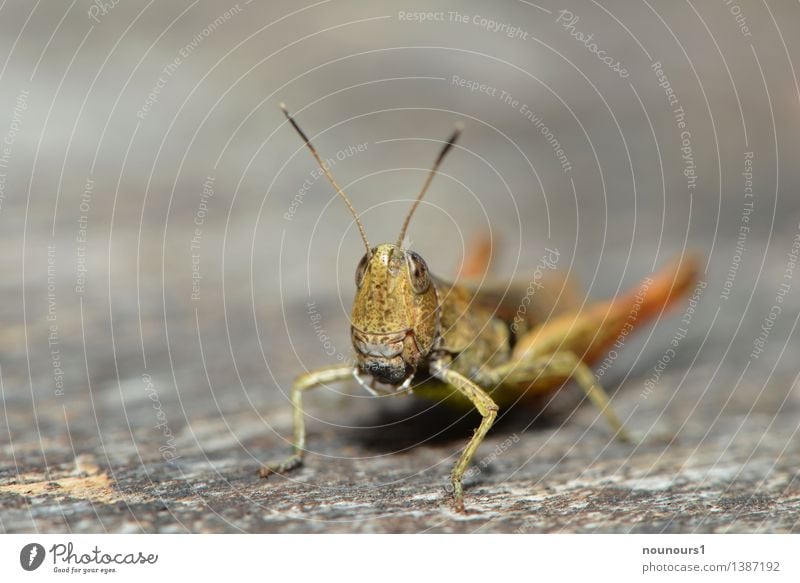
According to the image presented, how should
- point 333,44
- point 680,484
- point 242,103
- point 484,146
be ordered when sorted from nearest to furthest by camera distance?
point 680,484 < point 484,146 < point 242,103 < point 333,44

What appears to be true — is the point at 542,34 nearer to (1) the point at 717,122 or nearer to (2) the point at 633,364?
(1) the point at 717,122

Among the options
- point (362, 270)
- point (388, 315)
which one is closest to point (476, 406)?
point (388, 315)

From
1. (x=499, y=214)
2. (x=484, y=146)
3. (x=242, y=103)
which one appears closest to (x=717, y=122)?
(x=484, y=146)

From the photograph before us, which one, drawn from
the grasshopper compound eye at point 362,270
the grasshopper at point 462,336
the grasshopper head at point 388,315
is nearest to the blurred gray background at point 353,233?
the grasshopper at point 462,336

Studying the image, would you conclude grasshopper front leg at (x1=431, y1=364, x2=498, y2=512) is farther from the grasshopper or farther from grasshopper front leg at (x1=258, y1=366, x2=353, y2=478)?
grasshopper front leg at (x1=258, y1=366, x2=353, y2=478)

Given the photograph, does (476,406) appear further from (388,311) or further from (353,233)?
(353,233)
